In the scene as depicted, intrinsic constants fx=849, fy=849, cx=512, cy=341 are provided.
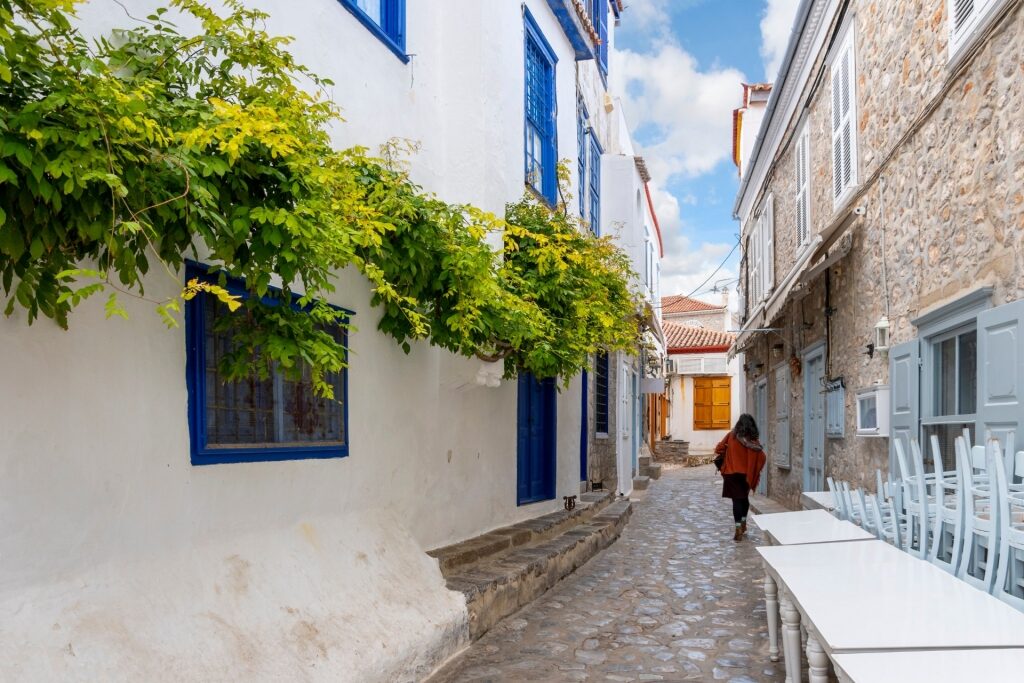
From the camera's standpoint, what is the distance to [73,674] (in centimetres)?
285

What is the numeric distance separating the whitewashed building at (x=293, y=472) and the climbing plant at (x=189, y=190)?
297mm

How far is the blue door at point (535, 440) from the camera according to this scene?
8922 mm

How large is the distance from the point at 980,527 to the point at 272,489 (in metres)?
3.29

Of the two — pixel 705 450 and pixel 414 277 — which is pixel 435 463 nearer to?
pixel 414 277

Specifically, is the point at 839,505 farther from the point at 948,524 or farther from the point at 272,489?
the point at 272,489

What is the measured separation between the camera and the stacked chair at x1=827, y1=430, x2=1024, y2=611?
3.18 metres

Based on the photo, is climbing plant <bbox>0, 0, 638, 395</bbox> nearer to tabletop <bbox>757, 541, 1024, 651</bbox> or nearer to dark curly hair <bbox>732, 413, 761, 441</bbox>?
tabletop <bbox>757, 541, 1024, 651</bbox>

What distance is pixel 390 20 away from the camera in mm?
6012

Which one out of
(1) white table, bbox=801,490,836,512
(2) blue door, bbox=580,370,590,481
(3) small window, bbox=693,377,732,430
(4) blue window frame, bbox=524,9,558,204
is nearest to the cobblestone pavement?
(1) white table, bbox=801,490,836,512

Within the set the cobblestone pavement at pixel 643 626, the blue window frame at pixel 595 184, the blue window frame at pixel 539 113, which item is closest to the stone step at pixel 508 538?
the cobblestone pavement at pixel 643 626

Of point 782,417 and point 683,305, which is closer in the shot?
point 782,417

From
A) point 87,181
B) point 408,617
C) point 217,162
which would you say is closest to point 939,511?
point 408,617

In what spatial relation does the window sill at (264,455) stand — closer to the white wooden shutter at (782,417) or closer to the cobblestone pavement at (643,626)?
the cobblestone pavement at (643,626)

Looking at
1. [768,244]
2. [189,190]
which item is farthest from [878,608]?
[768,244]
